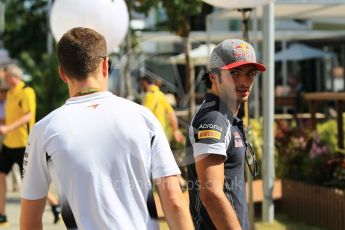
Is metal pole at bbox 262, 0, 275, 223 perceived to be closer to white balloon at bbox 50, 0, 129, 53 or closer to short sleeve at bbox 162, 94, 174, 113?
short sleeve at bbox 162, 94, 174, 113

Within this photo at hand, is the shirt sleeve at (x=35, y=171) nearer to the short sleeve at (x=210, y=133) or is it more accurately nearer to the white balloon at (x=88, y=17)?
the short sleeve at (x=210, y=133)

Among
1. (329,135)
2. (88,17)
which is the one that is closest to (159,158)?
(88,17)

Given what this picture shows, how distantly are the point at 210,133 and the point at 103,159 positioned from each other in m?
0.85

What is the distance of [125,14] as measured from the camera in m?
6.66

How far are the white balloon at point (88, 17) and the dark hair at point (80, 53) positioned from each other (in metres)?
3.33

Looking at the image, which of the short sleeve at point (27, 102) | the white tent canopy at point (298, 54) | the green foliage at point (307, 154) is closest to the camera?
the green foliage at point (307, 154)

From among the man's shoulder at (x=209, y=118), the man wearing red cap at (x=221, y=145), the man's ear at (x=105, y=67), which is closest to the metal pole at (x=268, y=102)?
the man wearing red cap at (x=221, y=145)

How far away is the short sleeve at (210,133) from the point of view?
3.32 meters

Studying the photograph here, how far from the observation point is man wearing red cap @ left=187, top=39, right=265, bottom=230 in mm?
3277

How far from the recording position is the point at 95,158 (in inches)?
103

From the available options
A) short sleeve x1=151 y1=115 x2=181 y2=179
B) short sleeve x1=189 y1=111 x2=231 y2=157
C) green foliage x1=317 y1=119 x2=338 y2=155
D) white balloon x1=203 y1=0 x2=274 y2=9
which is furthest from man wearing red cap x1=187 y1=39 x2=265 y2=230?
green foliage x1=317 y1=119 x2=338 y2=155

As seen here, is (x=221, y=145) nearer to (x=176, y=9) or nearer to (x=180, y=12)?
(x=176, y=9)

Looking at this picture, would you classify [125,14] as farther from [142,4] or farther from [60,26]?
[142,4]

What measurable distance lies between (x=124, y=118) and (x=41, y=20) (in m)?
36.7
